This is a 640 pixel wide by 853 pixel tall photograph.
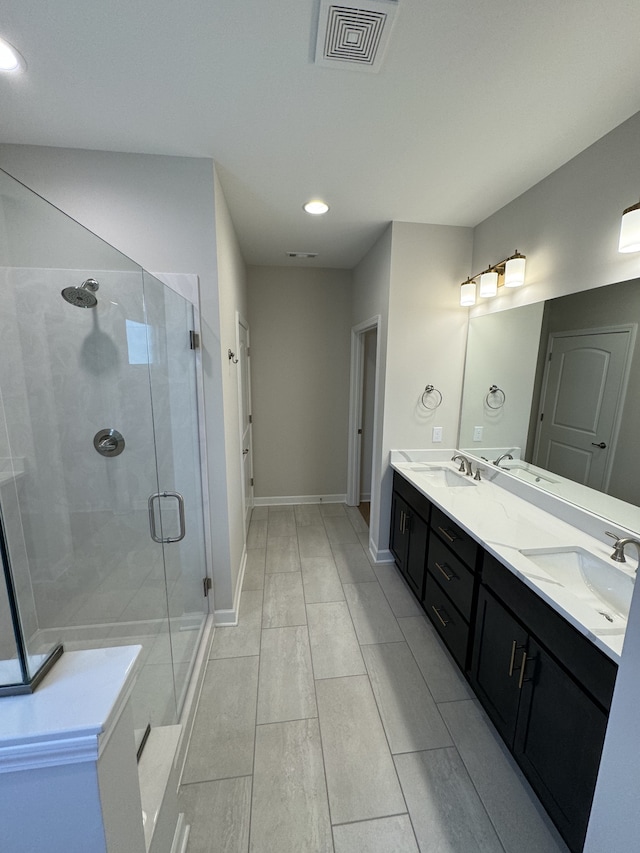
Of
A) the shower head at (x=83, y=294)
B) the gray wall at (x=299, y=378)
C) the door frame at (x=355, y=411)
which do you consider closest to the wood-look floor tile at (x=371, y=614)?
the door frame at (x=355, y=411)

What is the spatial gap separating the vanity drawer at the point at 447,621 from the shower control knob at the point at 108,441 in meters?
2.01

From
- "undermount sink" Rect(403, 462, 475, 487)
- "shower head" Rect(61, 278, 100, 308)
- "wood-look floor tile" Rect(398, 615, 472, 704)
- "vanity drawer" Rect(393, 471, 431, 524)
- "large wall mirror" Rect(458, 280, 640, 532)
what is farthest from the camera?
"undermount sink" Rect(403, 462, 475, 487)

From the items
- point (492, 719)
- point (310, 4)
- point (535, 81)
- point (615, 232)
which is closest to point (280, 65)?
point (310, 4)

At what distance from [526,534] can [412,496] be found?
0.85 metres

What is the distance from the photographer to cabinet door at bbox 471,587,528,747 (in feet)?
4.50

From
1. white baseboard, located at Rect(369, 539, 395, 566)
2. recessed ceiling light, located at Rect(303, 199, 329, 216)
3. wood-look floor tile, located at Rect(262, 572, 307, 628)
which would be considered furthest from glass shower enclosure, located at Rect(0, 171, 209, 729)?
white baseboard, located at Rect(369, 539, 395, 566)

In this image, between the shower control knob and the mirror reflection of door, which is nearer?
the mirror reflection of door

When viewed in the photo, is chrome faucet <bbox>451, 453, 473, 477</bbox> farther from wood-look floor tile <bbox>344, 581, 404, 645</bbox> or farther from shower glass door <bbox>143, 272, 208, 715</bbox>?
shower glass door <bbox>143, 272, 208, 715</bbox>

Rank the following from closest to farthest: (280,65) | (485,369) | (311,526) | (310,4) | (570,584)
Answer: (310,4) → (280,65) → (570,584) → (485,369) → (311,526)

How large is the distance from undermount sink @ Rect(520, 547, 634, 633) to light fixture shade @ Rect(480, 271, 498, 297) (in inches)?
65.5

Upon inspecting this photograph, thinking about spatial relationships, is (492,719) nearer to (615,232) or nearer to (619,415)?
(619,415)

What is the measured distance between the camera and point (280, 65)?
1231 millimetres

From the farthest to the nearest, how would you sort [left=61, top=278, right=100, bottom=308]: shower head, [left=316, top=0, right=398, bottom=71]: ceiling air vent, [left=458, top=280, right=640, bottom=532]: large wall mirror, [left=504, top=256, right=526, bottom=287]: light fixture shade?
[left=504, top=256, right=526, bottom=287]: light fixture shade, [left=61, top=278, right=100, bottom=308]: shower head, [left=458, top=280, right=640, bottom=532]: large wall mirror, [left=316, top=0, right=398, bottom=71]: ceiling air vent

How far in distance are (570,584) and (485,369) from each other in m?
1.55
